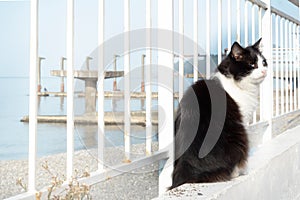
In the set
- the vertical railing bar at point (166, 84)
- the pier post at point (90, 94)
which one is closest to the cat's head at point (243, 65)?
the vertical railing bar at point (166, 84)

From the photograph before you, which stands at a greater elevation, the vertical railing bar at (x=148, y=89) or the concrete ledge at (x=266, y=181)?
the vertical railing bar at (x=148, y=89)

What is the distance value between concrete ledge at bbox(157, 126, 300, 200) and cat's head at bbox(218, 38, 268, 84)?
1.14 feet

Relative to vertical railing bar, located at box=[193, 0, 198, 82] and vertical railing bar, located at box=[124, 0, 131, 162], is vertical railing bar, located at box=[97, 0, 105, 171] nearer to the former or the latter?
vertical railing bar, located at box=[124, 0, 131, 162]

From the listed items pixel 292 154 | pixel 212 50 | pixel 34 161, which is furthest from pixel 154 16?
pixel 292 154

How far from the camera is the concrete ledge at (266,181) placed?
1097mm

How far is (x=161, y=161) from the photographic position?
1.46 metres

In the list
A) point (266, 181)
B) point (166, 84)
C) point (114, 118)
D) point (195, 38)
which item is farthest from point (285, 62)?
point (114, 118)

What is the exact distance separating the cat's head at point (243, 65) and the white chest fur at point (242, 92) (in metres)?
0.02

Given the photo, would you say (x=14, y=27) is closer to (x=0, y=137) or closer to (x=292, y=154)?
(x=0, y=137)

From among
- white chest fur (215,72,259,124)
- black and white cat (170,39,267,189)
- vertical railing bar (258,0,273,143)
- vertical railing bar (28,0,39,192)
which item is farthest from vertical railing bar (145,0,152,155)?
vertical railing bar (258,0,273,143)

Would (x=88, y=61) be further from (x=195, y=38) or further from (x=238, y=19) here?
(x=238, y=19)

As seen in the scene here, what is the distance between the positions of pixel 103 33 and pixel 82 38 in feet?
0.20

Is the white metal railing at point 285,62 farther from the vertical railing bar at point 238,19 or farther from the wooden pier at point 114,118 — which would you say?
the wooden pier at point 114,118

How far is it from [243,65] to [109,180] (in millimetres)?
796
